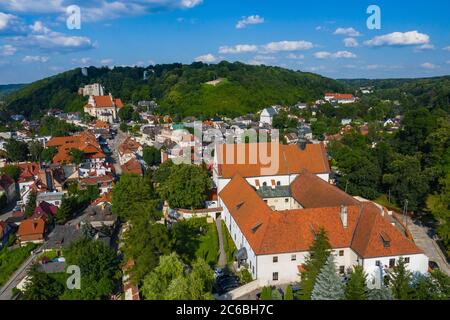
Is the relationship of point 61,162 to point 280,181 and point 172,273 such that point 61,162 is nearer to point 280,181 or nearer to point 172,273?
point 280,181

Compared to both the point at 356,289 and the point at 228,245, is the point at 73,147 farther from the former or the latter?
the point at 356,289

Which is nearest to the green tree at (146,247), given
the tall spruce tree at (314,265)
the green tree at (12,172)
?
the tall spruce tree at (314,265)

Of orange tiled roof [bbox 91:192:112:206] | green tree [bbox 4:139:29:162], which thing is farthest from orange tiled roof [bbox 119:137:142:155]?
orange tiled roof [bbox 91:192:112:206]

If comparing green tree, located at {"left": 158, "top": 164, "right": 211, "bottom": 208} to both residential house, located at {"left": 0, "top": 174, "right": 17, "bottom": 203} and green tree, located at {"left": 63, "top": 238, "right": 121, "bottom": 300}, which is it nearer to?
green tree, located at {"left": 63, "top": 238, "right": 121, "bottom": 300}

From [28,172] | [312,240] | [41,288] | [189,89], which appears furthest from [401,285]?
[189,89]

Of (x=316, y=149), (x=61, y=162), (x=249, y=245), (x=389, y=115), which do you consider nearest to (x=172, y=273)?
(x=249, y=245)

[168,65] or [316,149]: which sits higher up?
[168,65]

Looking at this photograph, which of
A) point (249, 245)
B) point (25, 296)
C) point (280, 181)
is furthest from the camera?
point (280, 181)
